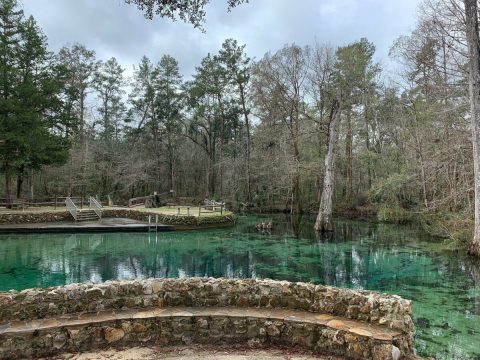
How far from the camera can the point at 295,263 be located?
13.0 metres

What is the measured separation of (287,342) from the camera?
4719 millimetres

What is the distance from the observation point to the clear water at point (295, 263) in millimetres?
7449

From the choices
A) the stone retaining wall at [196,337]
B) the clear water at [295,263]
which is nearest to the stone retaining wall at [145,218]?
the clear water at [295,263]

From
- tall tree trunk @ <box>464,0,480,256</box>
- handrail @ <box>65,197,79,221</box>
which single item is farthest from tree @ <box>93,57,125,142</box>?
tall tree trunk @ <box>464,0,480,256</box>

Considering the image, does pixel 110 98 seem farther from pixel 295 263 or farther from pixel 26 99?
pixel 295 263

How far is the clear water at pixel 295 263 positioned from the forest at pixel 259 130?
3206mm

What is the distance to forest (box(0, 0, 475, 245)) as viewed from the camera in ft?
54.1

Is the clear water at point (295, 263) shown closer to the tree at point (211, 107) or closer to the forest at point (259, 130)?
the forest at point (259, 130)

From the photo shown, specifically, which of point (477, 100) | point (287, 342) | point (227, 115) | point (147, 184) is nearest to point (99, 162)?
point (147, 184)

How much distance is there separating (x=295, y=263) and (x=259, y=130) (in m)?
23.1

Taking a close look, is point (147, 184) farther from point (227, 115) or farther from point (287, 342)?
point (287, 342)

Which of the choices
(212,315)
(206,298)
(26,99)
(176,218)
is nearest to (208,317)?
(212,315)

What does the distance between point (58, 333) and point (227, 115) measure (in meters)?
34.9

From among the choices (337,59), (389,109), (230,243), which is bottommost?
(230,243)
